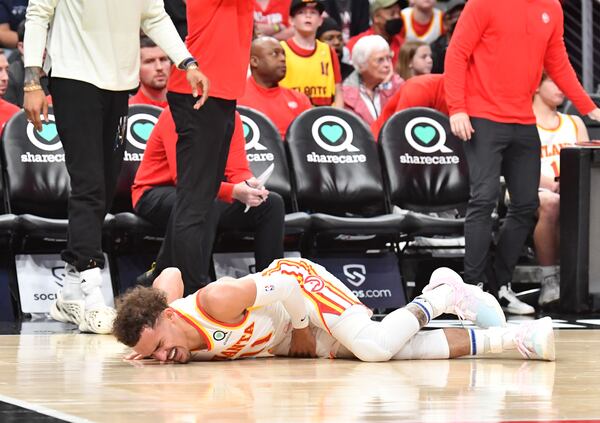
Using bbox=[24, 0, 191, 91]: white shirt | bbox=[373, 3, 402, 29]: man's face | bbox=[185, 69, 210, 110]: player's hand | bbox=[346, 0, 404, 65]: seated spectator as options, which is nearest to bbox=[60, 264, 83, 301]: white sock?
bbox=[24, 0, 191, 91]: white shirt

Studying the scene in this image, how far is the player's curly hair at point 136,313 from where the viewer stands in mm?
4973

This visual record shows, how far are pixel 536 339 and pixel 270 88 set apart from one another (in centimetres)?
421

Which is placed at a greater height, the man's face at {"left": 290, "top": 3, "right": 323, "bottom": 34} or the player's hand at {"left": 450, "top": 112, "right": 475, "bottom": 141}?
the man's face at {"left": 290, "top": 3, "right": 323, "bottom": 34}

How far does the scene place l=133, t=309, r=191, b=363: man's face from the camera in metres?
5.07

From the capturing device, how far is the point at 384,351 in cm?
533

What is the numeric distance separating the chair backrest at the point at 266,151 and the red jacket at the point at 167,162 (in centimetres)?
66

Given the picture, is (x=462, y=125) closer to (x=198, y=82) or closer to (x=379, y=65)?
(x=198, y=82)

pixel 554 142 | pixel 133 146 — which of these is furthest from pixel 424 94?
pixel 133 146

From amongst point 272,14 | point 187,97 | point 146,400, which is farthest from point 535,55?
point 146,400

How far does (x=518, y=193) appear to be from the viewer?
792cm

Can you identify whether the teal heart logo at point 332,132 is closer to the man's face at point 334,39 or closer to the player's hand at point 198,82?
the player's hand at point 198,82

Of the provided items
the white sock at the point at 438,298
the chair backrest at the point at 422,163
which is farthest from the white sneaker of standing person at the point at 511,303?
the white sock at the point at 438,298

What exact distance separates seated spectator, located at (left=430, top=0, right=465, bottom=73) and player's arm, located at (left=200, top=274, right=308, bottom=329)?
229 inches

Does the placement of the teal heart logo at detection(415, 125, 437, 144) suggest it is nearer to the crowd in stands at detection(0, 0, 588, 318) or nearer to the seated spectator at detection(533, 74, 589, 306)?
the crowd in stands at detection(0, 0, 588, 318)
